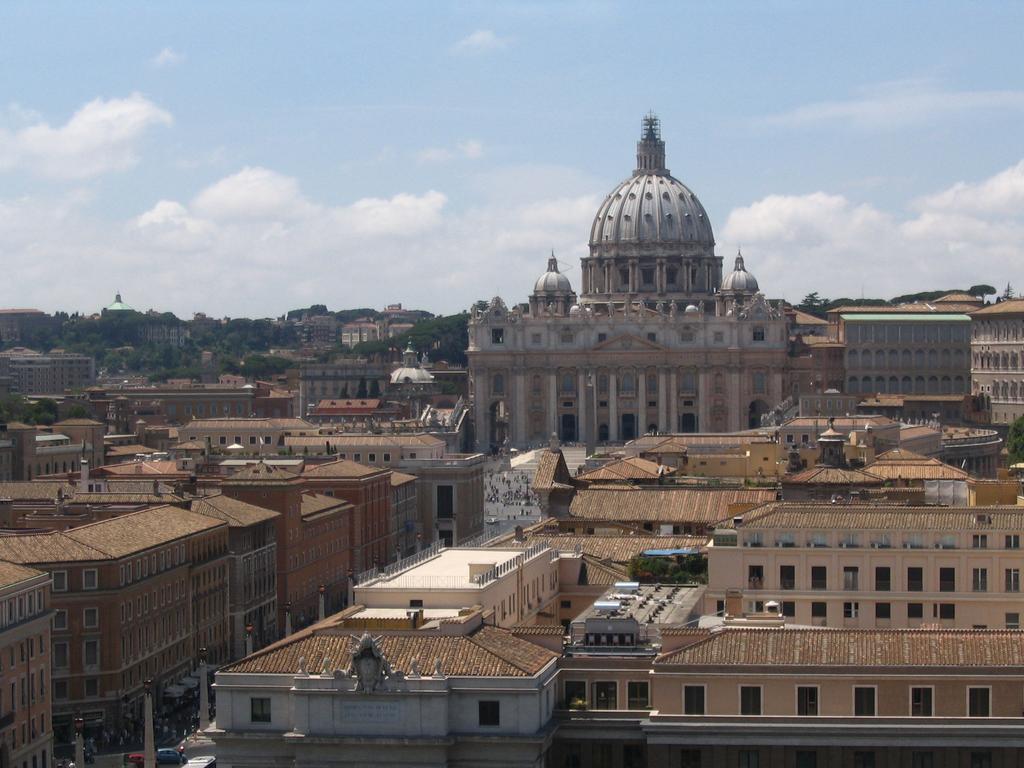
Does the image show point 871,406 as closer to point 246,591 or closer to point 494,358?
point 494,358

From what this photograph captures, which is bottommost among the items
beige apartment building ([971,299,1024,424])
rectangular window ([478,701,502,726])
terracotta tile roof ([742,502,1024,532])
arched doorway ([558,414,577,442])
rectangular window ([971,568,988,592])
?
arched doorway ([558,414,577,442])

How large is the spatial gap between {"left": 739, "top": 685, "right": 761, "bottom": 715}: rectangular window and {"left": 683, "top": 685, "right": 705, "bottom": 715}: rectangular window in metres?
0.42

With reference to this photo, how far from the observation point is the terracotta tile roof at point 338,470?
82.0 metres

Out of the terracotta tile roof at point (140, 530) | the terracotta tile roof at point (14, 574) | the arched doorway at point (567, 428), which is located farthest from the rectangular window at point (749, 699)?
the arched doorway at point (567, 428)

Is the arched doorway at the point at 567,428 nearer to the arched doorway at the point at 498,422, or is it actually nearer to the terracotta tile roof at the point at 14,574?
the arched doorway at the point at 498,422

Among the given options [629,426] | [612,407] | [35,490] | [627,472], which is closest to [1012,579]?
[627,472]

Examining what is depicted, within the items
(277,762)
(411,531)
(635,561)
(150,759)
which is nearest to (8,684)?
(150,759)

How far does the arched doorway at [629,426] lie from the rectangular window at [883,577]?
455 ft

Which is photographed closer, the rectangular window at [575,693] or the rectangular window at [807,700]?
the rectangular window at [807,700]

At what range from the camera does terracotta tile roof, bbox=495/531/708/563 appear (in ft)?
155

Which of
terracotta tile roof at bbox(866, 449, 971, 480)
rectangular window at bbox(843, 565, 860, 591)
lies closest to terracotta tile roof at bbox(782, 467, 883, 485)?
terracotta tile roof at bbox(866, 449, 971, 480)

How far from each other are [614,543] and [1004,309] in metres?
113

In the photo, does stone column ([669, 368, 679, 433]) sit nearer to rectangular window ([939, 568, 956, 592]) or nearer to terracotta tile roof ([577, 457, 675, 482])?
terracotta tile roof ([577, 457, 675, 482])

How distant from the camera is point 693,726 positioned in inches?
1173
